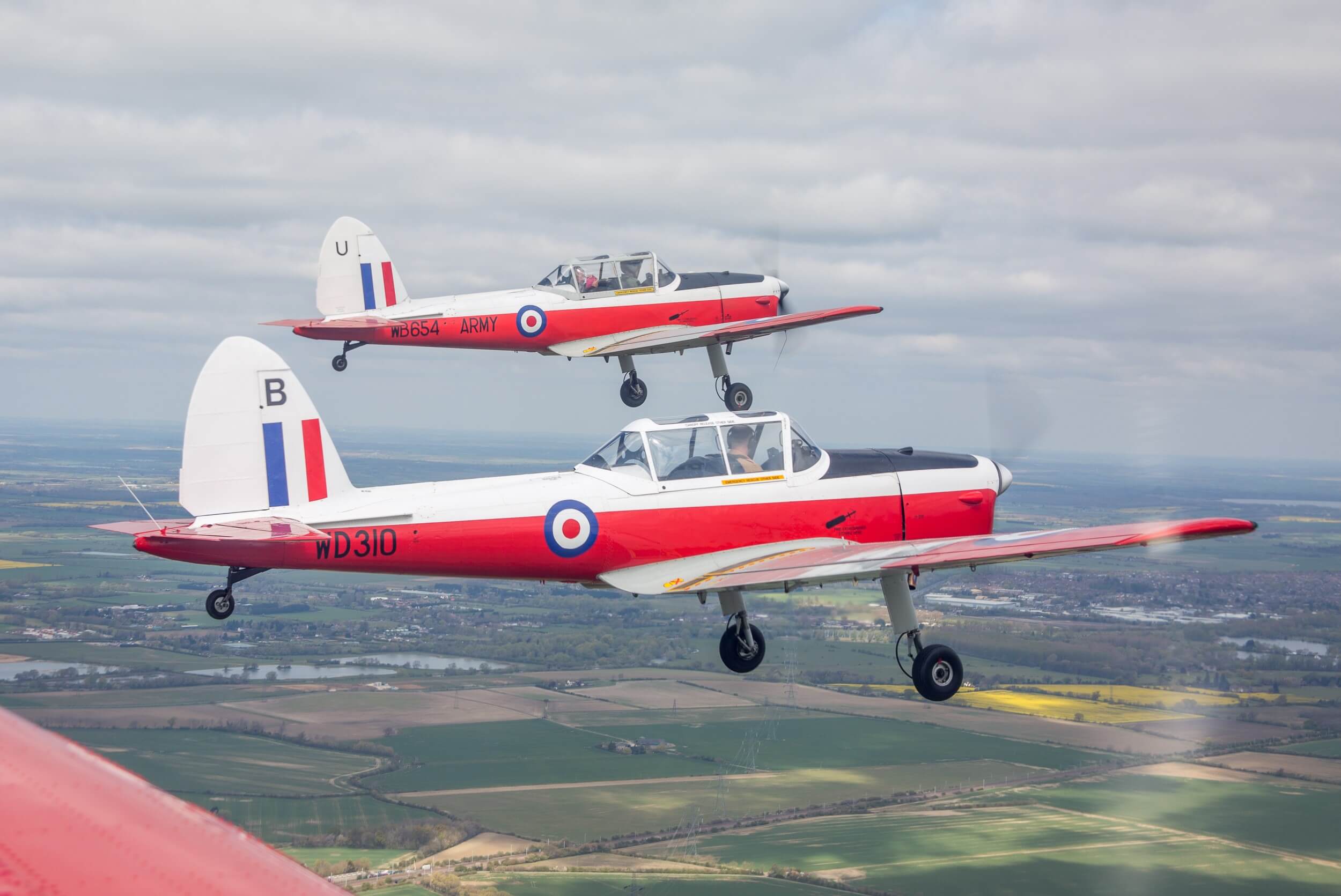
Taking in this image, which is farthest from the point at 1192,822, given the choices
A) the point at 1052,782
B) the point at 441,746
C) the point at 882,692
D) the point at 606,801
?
the point at 441,746

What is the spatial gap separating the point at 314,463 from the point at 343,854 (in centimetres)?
3675

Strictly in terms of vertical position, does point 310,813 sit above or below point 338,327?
below

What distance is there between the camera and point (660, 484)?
1480cm

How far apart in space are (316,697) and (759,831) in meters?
30.5

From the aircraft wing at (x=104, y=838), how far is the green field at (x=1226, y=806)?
55085 mm

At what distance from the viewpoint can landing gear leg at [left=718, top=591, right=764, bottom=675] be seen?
618 inches

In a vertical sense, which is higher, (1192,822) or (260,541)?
(260,541)

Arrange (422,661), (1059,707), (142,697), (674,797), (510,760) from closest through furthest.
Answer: (674,797) → (510,760) → (1059,707) → (142,697) → (422,661)

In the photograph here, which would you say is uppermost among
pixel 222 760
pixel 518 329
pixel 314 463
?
pixel 518 329

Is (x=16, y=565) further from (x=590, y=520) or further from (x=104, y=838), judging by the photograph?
(x=104, y=838)

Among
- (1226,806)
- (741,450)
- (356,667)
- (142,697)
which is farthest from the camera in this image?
(356,667)

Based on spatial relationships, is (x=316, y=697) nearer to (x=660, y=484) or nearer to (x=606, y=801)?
(x=606, y=801)

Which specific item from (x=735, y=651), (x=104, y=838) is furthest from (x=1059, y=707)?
(x=104, y=838)

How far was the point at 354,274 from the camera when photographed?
65.8ft
